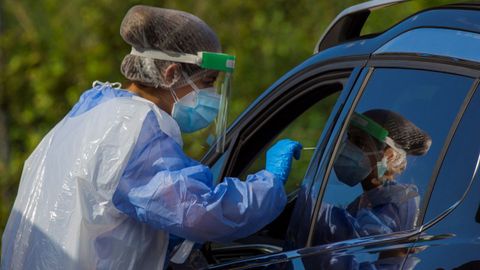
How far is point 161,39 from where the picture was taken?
3.86 meters

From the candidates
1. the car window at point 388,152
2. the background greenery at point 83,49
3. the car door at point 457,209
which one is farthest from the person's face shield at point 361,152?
the background greenery at point 83,49

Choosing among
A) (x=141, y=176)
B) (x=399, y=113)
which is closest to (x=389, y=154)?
(x=399, y=113)

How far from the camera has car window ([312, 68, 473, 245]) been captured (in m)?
2.97

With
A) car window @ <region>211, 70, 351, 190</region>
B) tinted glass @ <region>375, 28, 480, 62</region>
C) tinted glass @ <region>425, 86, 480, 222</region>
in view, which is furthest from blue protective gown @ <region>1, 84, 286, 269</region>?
tinted glass @ <region>425, 86, 480, 222</region>

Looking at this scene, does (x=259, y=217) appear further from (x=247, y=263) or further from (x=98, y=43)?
(x=98, y=43)

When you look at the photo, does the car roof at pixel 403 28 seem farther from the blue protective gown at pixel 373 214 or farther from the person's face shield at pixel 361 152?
the blue protective gown at pixel 373 214

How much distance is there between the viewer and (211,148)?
4266 mm

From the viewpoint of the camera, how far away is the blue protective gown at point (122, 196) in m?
3.48

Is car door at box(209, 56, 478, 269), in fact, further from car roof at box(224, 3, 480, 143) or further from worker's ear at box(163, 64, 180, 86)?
worker's ear at box(163, 64, 180, 86)

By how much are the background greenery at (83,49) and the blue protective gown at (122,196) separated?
5.66m

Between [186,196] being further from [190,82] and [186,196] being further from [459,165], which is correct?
[459,165]

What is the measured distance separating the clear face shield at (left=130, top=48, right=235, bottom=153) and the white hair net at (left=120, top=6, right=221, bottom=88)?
0.06ft

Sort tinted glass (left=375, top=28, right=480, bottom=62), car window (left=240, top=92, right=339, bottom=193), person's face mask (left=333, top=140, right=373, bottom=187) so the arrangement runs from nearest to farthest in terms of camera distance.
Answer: tinted glass (left=375, top=28, right=480, bottom=62) < person's face mask (left=333, top=140, right=373, bottom=187) < car window (left=240, top=92, right=339, bottom=193)

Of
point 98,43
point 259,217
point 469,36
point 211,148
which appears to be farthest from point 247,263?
point 98,43
